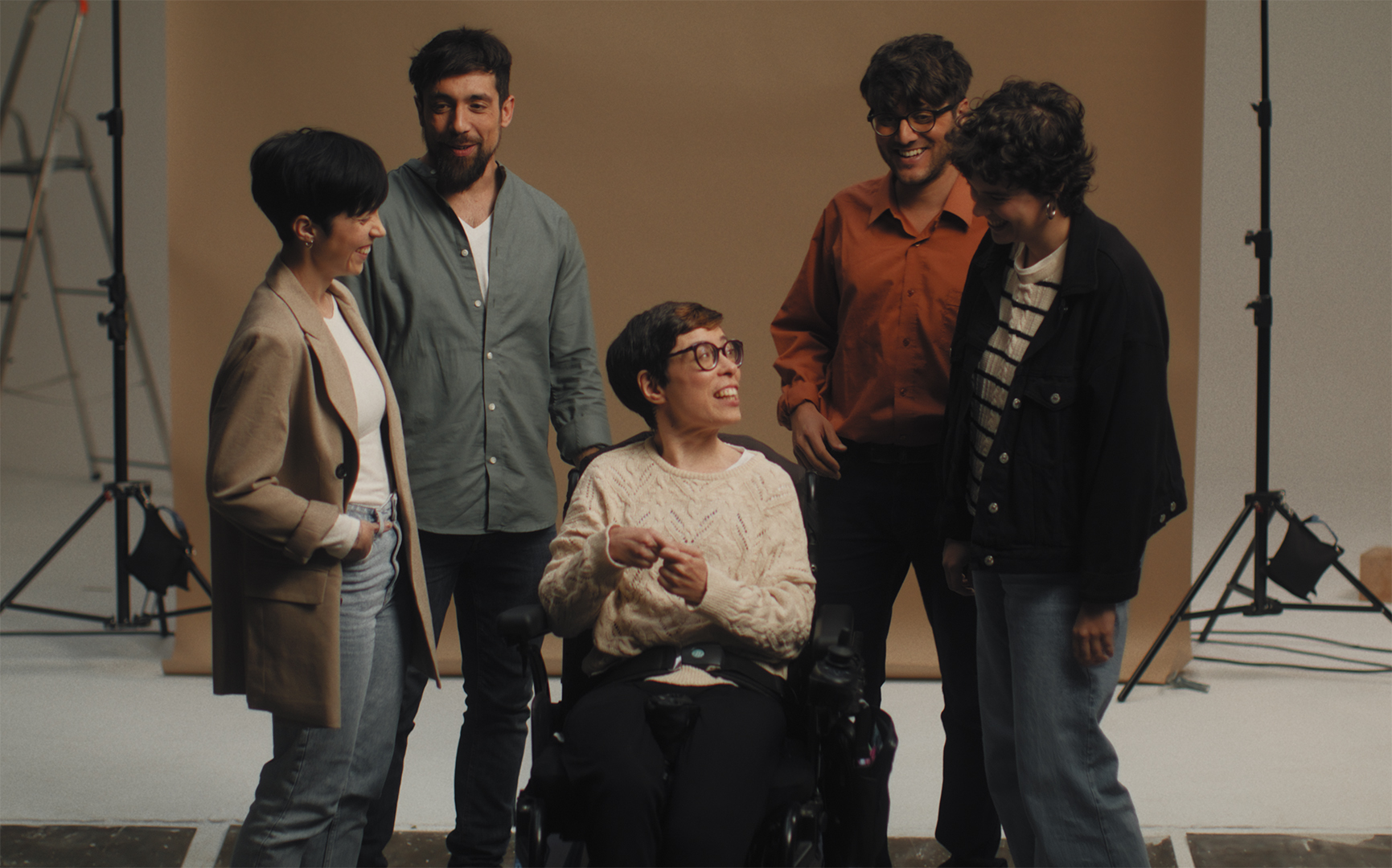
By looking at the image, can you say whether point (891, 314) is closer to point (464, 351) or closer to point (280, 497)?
point (464, 351)

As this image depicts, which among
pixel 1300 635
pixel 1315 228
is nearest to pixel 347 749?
pixel 1300 635

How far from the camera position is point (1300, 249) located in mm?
5145

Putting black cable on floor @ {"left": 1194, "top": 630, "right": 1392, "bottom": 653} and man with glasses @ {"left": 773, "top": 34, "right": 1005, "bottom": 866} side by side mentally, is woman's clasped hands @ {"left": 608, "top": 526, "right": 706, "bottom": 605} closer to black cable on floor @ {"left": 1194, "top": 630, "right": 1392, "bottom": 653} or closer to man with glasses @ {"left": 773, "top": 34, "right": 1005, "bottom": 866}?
man with glasses @ {"left": 773, "top": 34, "right": 1005, "bottom": 866}

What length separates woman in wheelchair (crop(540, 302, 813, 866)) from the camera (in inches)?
69.1

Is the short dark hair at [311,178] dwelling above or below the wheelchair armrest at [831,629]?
above

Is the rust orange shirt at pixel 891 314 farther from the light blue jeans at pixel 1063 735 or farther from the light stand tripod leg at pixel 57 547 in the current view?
the light stand tripod leg at pixel 57 547

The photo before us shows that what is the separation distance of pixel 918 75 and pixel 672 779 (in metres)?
1.30

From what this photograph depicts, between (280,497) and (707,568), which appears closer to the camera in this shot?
(280,497)

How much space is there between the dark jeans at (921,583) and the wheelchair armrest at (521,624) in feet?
1.95

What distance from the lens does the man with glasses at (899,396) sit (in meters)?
2.24

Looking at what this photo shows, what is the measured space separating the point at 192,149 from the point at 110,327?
61 centimetres

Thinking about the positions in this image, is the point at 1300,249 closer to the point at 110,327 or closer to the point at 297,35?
the point at 297,35

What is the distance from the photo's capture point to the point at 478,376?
2.32 m

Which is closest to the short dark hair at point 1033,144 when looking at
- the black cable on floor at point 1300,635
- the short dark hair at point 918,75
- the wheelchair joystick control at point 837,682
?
the short dark hair at point 918,75
